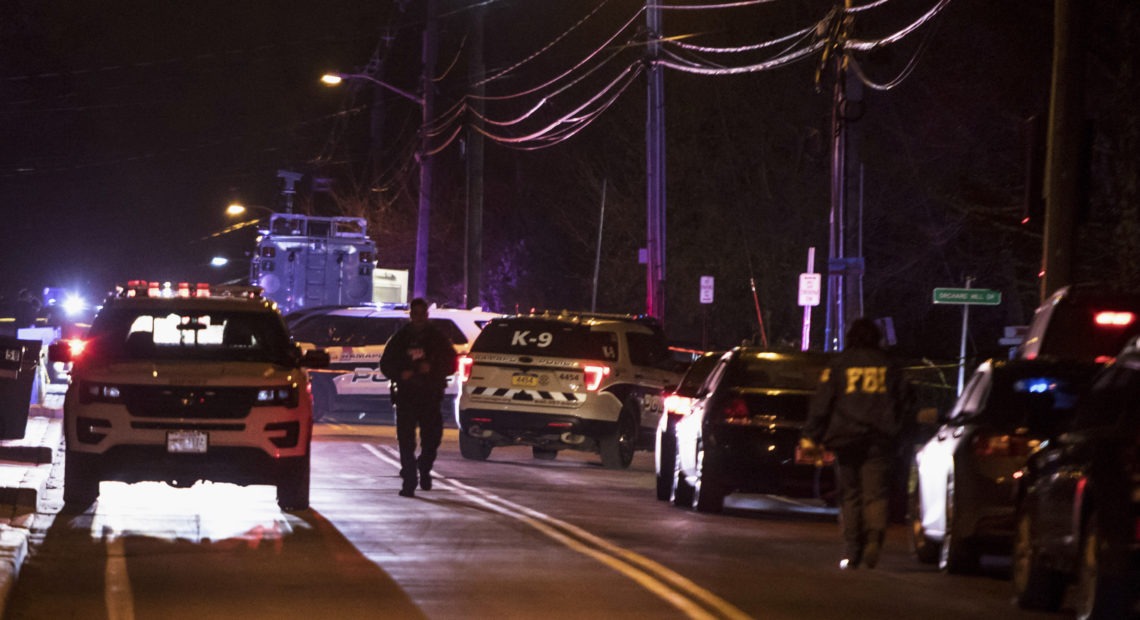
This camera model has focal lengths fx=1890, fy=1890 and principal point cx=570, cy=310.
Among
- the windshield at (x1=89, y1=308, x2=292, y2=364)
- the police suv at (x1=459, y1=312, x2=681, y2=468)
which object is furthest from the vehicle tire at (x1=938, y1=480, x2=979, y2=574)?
the police suv at (x1=459, y1=312, x2=681, y2=468)

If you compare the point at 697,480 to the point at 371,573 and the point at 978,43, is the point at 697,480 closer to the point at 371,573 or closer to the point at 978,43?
the point at 371,573

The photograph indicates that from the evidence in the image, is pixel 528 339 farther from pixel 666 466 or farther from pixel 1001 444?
pixel 1001 444

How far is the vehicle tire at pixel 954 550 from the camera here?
41.2 feet

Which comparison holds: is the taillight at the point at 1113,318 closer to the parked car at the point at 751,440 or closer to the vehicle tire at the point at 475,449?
the parked car at the point at 751,440

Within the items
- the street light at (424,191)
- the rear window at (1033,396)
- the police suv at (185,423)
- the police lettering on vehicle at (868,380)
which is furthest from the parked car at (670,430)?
the street light at (424,191)

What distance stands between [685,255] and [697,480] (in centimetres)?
3074

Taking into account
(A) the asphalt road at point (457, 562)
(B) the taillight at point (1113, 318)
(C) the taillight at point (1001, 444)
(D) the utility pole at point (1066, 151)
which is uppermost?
(D) the utility pole at point (1066, 151)

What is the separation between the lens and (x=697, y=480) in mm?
17141

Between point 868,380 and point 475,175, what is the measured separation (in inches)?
1157

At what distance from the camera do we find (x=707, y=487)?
55.7 ft

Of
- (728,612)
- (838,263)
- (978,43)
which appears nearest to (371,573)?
(728,612)

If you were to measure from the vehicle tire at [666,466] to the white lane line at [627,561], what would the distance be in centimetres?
172

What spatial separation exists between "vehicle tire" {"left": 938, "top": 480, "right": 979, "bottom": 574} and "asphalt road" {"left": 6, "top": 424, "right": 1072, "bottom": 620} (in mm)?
130

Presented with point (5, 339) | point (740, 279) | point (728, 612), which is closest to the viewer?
point (728, 612)
